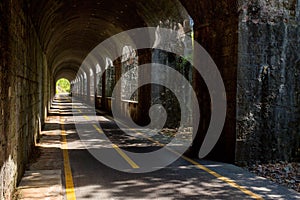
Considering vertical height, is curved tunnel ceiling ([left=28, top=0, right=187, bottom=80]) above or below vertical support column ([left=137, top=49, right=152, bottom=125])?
above

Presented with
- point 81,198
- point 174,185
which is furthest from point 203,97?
point 81,198

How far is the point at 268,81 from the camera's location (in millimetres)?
8391

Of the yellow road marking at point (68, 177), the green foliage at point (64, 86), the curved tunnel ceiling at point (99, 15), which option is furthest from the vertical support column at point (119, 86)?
the green foliage at point (64, 86)

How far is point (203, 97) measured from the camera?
371 inches

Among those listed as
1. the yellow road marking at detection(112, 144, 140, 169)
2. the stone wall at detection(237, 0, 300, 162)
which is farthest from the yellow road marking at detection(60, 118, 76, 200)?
the stone wall at detection(237, 0, 300, 162)

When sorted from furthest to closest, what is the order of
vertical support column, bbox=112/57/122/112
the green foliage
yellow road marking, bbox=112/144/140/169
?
1. the green foliage
2. vertical support column, bbox=112/57/122/112
3. yellow road marking, bbox=112/144/140/169

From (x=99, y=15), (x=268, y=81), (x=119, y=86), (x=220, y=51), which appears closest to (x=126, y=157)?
(x=220, y=51)

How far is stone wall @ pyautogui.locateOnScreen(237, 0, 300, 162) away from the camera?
8219 mm

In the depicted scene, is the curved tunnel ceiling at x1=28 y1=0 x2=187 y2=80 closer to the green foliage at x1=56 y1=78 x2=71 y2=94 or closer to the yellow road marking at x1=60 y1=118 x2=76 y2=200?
the yellow road marking at x1=60 y1=118 x2=76 y2=200

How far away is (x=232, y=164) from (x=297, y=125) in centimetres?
211

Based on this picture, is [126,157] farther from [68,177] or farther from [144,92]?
[144,92]

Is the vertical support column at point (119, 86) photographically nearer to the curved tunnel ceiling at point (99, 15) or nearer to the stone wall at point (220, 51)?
the curved tunnel ceiling at point (99, 15)

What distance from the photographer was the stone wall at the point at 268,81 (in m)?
8.22

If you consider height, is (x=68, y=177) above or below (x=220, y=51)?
below
